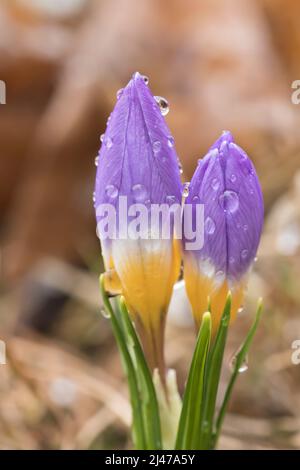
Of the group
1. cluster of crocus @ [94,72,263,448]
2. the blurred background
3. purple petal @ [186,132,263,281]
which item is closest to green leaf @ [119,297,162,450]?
cluster of crocus @ [94,72,263,448]

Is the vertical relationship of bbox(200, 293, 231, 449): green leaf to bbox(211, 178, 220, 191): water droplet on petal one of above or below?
below

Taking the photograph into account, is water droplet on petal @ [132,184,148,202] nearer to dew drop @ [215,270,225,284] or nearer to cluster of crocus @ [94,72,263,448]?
cluster of crocus @ [94,72,263,448]

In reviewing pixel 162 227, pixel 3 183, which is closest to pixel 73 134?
pixel 3 183

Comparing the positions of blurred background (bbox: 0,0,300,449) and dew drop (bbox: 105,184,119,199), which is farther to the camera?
blurred background (bbox: 0,0,300,449)

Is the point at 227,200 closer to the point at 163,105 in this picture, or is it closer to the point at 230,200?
the point at 230,200

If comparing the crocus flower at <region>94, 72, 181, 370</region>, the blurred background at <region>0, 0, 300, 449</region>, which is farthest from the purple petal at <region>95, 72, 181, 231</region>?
the blurred background at <region>0, 0, 300, 449</region>

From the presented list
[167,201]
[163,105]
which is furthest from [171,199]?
[163,105]

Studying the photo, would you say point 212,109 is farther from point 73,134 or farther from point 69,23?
point 69,23

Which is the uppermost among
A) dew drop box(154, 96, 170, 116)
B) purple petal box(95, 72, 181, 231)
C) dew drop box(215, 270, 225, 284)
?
dew drop box(154, 96, 170, 116)

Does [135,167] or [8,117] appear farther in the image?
[8,117]
